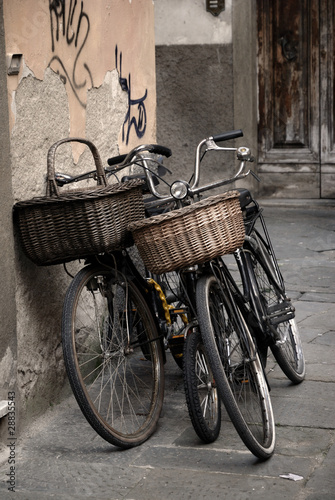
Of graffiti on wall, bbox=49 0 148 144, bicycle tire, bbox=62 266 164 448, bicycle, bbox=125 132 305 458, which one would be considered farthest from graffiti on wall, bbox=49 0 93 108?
bicycle tire, bbox=62 266 164 448

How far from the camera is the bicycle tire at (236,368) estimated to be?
319cm

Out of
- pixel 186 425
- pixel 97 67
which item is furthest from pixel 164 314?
pixel 97 67

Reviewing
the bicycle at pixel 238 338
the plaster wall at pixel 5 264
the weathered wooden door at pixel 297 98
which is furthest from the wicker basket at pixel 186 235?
the weathered wooden door at pixel 297 98

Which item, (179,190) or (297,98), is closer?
(179,190)

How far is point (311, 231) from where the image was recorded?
26.6ft

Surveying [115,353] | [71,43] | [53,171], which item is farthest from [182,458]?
[71,43]

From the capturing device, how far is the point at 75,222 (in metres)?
3.34

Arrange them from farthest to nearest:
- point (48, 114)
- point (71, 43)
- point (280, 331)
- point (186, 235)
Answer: point (280, 331)
point (71, 43)
point (48, 114)
point (186, 235)

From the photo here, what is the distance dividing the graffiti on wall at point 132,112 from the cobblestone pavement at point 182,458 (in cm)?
144

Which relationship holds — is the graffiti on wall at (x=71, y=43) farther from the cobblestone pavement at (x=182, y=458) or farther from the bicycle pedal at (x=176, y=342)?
the cobblestone pavement at (x=182, y=458)

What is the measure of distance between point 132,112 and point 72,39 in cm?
98

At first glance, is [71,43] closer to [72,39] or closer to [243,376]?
[72,39]

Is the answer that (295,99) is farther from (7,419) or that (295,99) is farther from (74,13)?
(7,419)

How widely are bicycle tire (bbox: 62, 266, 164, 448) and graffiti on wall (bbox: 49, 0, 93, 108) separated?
3.38 feet
